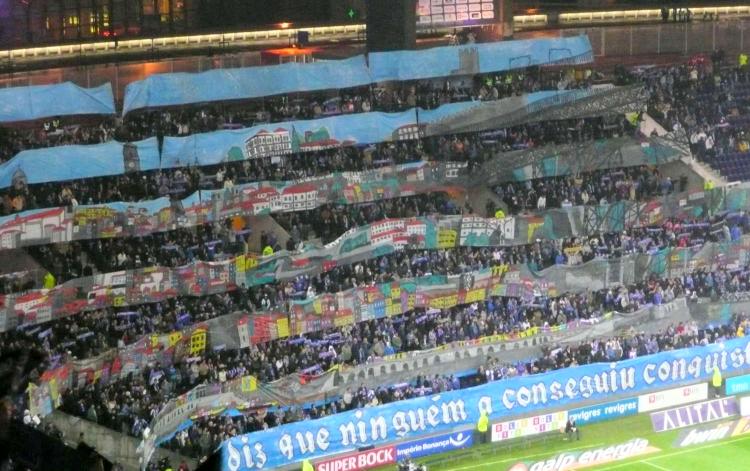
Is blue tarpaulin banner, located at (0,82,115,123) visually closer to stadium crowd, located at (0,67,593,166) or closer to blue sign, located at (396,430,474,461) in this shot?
stadium crowd, located at (0,67,593,166)

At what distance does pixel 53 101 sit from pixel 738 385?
75.0 ft

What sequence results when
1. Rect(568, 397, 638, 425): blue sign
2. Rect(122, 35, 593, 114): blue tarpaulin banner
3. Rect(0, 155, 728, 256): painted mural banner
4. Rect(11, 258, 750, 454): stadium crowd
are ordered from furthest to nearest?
Rect(122, 35, 593, 114): blue tarpaulin banner
Rect(568, 397, 638, 425): blue sign
Rect(0, 155, 728, 256): painted mural banner
Rect(11, 258, 750, 454): stadium crowd

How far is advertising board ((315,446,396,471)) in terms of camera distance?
99.9ft

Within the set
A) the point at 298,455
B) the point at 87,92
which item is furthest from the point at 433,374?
the point at 87,92

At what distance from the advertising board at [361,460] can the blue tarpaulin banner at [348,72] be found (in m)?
13.4

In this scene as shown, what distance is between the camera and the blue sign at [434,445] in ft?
106

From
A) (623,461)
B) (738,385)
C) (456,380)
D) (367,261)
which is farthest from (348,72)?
(738,385)

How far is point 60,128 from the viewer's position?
36969mm

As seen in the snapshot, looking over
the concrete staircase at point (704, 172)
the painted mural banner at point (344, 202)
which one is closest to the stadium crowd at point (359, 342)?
the painted mural banner at point (344, 202)

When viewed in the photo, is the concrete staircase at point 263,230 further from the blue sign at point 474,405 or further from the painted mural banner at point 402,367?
the blue sign at point 474,405

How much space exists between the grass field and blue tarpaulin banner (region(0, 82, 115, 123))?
14936mm

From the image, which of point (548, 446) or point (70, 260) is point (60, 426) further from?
point (548, 446)

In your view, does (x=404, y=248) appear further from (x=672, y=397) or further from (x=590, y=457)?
(x=590, y=457)

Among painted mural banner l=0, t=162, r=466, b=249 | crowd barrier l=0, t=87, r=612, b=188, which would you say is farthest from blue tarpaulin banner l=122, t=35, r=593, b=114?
painted mural banner l=0, t=162, r=466, b=249
